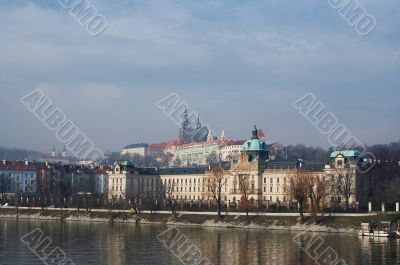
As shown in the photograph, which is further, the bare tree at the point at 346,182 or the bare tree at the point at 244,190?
the bare tree at the point at 346,182

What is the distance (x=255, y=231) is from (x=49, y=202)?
56781 millimetres

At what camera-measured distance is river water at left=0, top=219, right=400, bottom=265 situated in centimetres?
5194

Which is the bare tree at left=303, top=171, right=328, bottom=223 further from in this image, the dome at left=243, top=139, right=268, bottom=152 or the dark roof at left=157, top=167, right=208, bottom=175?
the dark roof at left=157, top=167, right=208, bottom=175

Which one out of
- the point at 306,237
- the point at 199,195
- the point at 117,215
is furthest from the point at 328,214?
the point at 199,195

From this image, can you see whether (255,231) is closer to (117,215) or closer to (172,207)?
(172,207)

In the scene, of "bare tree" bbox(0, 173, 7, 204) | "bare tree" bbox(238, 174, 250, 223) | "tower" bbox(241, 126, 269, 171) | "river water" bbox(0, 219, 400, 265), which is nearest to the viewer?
"river water" bbox(0, 219, 400, 265)

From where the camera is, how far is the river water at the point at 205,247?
170ft

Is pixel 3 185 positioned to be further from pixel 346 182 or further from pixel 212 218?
pixel 346 182

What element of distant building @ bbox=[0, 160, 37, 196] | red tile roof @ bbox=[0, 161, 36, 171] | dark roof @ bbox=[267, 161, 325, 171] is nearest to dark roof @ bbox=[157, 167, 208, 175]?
dark roof @ bbox=[267, 161, 325, 171]

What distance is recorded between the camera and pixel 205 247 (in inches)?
2414

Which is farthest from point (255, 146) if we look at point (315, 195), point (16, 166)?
point (16, 166)

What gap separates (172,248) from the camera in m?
59.9

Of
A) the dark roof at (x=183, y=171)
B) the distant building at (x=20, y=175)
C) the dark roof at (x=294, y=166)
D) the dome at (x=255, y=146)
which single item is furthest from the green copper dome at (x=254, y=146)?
the distant building at (x=20, y=175)

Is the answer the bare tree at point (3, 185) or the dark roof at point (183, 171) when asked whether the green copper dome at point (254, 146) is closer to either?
the dark roof at point (183, 171)
